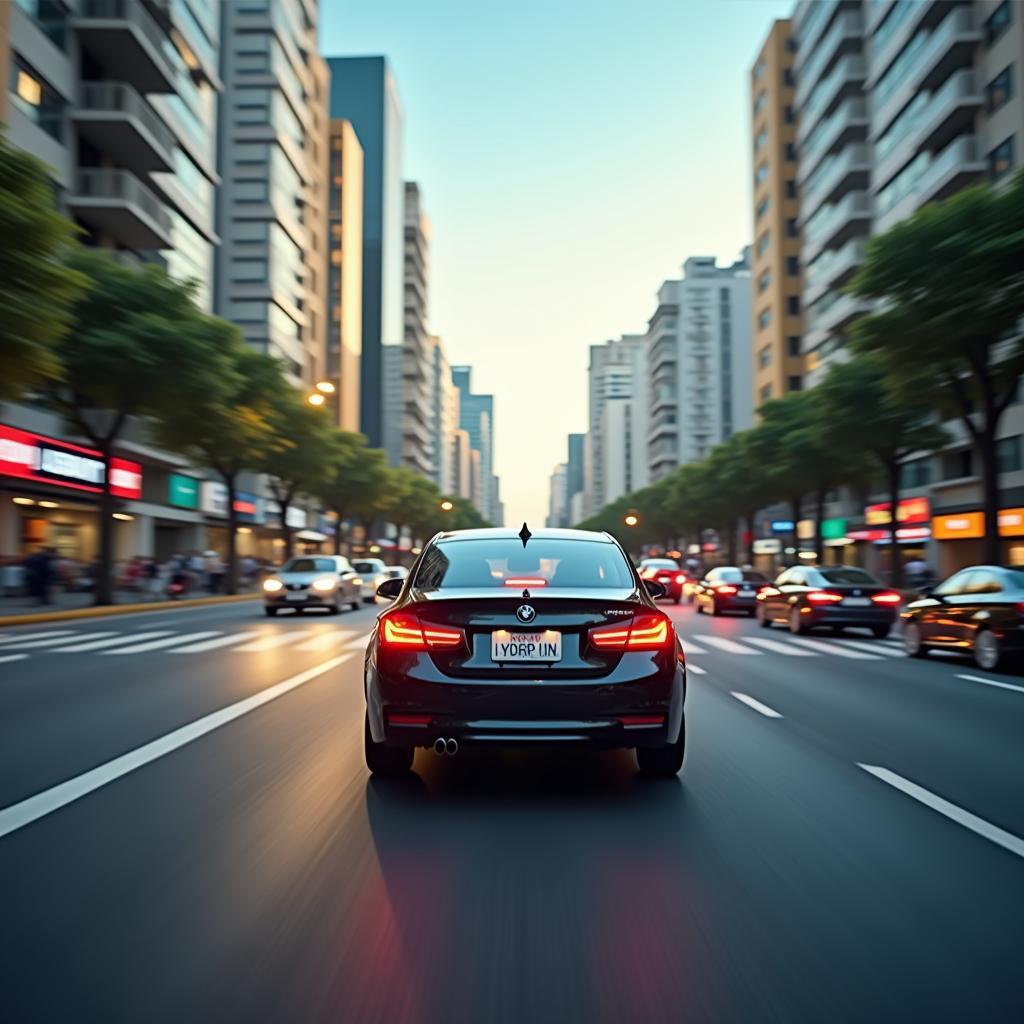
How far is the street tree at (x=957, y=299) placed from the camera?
19505 millimetres

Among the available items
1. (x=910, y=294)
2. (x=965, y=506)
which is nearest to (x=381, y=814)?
(x=910, y=294)

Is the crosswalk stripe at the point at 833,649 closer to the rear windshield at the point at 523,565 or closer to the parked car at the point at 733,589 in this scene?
the parked car at the point at 733,589

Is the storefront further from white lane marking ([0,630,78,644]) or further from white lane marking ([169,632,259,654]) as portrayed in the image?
white lane marking ([0,630,78,644])

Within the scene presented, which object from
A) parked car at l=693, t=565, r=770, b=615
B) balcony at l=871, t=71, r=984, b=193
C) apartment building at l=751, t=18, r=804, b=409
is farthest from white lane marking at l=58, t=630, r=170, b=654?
apartment building at l=751, t=18, r=804, b=409

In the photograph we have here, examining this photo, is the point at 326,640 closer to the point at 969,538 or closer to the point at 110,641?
the point at 110,641

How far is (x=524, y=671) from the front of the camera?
5281 millimetres

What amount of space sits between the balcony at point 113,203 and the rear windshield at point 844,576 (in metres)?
28.1

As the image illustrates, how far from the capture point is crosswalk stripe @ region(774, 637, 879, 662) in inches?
608

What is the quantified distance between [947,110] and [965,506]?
16203 mm

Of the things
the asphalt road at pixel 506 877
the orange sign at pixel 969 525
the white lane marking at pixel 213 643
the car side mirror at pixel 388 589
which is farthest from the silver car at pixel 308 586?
the orange sign at pixel 969 525

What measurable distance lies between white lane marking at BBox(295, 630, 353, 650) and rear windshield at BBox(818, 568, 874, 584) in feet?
30.4

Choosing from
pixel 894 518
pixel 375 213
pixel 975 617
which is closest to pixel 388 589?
pixel 975 617

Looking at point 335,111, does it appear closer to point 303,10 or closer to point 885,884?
point 303,10

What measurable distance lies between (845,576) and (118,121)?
→ 29.4 meters
